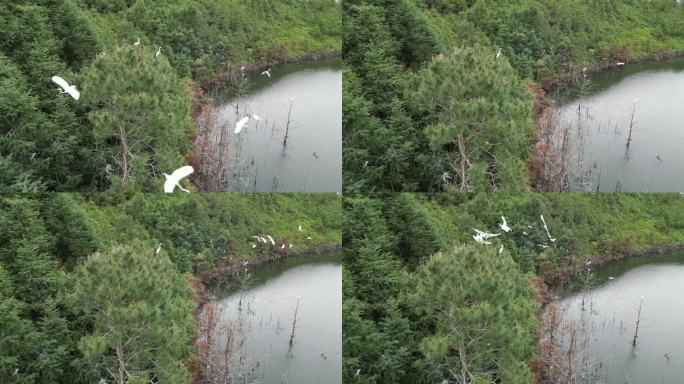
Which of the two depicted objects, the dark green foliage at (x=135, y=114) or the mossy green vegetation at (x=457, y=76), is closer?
the dark green foliage at (x=135, y=114)

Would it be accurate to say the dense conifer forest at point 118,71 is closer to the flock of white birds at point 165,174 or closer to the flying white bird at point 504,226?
the flock of white birds at point 165,174

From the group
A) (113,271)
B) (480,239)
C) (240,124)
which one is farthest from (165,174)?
(480,239)

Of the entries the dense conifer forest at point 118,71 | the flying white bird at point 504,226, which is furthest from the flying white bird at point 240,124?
the flying white bird at point 504,226

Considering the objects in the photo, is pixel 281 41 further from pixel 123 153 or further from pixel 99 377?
pixel 99 377

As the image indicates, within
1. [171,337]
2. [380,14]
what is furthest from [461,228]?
[171,337]

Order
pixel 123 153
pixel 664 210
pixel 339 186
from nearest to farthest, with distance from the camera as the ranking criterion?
1. pixel 123 153
2. pixel 339 186
3. pixel 664 210

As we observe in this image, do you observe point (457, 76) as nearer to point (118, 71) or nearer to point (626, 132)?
point (626, 132)
